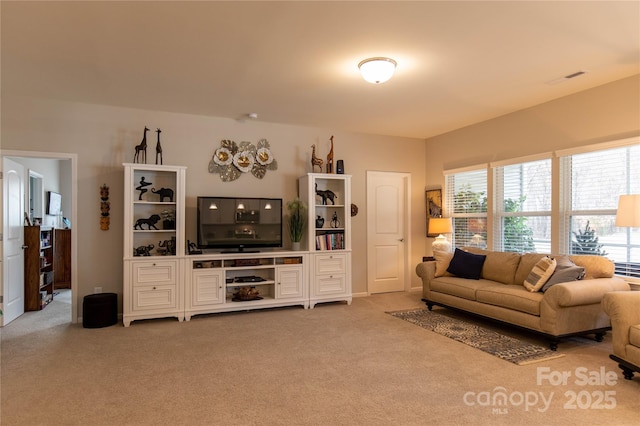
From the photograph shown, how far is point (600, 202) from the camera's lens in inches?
167

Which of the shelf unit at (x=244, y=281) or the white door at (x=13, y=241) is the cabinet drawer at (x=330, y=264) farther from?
the white door at (x=13, y=241)

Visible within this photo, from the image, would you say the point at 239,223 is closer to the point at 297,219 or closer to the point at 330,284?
the point at 297,219

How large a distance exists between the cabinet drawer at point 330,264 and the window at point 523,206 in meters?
2.17

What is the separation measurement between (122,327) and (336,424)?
3.20 meters

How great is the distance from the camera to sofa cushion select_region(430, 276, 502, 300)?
14.8 ft

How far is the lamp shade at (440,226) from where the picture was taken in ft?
19.6

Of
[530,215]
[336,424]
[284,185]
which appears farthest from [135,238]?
[530,215]

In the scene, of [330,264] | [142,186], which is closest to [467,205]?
[330,264]

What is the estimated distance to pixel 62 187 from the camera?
7941 millimetres

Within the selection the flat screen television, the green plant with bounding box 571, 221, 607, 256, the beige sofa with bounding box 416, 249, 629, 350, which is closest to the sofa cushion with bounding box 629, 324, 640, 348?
the beige sofa with bounding box 416, 249, 629, 350

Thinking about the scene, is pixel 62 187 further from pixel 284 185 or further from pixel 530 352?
pixel 530 352

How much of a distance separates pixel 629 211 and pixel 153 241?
16.9 feet

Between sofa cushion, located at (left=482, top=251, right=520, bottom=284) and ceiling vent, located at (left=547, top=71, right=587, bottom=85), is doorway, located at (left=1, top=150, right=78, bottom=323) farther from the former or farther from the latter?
ceiling vent, located at (left=547, top=71, right=587, bottom=85)

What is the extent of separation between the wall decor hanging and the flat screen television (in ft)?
1.49
